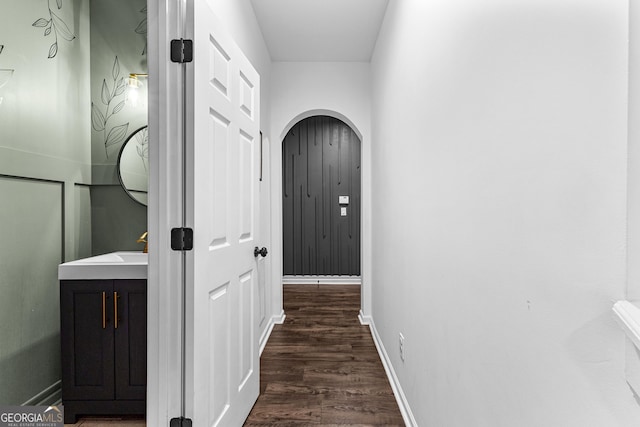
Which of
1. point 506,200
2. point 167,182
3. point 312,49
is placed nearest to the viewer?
point 506,200

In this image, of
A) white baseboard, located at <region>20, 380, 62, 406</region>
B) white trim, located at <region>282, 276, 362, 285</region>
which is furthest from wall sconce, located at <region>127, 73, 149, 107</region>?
white trim, located at <region>282, 276, 362, 285</region>

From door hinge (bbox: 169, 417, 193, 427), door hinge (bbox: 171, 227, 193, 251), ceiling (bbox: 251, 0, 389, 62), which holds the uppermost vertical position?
ceiling (bbox: 251, 0, 389, 62)

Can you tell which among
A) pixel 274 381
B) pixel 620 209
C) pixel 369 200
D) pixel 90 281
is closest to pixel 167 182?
pixel 90 281

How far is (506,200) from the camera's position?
905 millimetres

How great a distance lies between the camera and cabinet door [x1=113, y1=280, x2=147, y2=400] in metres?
1.96

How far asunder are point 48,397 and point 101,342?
0.50 m

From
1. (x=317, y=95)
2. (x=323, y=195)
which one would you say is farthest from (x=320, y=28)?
(x=323, y=195)

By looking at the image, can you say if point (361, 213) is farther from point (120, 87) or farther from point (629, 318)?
point (629, 318)

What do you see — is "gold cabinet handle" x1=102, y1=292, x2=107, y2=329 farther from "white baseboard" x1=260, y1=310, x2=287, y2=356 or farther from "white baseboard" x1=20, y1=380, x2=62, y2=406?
"white baseboard" x1=260, y1=310, x2=287, y2=356

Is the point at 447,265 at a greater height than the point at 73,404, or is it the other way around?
the point at 447,265

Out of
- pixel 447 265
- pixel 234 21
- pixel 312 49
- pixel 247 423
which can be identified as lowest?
pixel 247 423

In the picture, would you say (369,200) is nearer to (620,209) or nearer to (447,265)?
(447,265)

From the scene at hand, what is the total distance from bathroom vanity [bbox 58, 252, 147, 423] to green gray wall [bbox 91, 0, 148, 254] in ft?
1.98

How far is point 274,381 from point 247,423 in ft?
1.59
